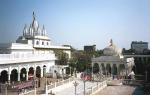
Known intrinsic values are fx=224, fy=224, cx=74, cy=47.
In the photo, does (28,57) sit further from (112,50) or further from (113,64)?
(112,50)

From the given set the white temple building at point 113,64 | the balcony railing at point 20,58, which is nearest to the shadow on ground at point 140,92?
the white temple building at point 113,64

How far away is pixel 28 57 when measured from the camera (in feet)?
126

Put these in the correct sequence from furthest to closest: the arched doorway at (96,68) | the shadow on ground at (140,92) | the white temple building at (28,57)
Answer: the arched doorway at (96,68) < the white temple building at (28,57) < the shadow on ground at (140,92)

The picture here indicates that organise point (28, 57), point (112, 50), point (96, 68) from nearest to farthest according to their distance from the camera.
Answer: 1. point (28, 57)
2. point (96, 68)
3. point (112, 50)

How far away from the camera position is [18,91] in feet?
89.0

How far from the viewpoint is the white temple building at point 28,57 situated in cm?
3444

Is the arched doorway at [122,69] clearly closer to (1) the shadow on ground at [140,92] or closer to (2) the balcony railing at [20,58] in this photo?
(2) the balcony railing at [20,58]

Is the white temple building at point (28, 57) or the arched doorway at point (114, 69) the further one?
the arched doorway at point (114, 69)

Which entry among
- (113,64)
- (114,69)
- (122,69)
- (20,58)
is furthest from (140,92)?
(114,69)

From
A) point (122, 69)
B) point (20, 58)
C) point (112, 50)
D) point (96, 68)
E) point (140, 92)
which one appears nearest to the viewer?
point (140, 92)

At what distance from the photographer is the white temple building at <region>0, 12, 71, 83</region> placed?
113ft

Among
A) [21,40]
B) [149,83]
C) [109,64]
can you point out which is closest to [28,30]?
[21,40]

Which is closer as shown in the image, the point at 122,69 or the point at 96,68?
the point at 122,69

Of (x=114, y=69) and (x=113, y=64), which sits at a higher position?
(x=113, y=64)
